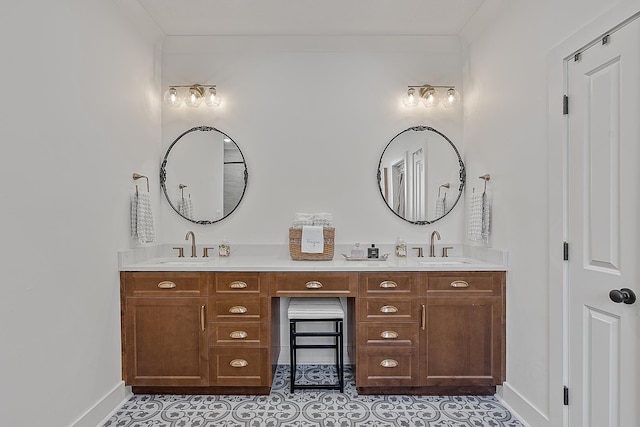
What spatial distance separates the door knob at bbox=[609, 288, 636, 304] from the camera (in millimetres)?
1535

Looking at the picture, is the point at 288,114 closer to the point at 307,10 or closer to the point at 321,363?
the point at 307,10

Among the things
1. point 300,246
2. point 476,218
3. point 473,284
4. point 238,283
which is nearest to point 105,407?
point 238,283

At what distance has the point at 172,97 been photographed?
3.23 metres

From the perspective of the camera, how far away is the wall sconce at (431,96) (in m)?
3.24

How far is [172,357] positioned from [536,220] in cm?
251

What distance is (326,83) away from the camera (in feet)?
10.8

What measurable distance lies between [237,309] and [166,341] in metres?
0.53

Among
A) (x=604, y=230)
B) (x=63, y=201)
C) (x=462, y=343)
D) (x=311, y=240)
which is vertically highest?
(x=63, y=201)

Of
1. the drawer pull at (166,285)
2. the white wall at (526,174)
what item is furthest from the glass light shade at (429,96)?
the drawer pull at (166,285)

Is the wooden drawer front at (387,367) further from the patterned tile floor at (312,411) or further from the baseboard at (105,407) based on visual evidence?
the baseboard at (105,407)

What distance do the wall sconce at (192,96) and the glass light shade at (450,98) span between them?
1.97 meters

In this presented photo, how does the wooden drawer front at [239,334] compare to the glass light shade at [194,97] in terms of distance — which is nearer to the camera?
the wooden drawer front at [239,334]

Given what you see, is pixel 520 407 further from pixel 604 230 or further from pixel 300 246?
pixel 300 246

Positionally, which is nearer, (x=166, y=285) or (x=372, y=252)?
(x=166, y=285)
